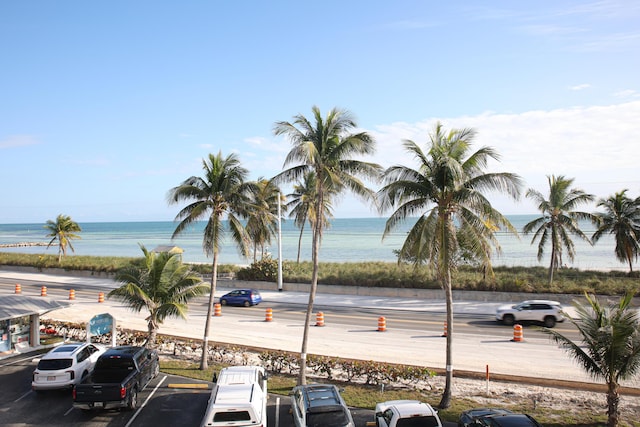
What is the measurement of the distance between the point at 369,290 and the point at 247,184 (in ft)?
70.5

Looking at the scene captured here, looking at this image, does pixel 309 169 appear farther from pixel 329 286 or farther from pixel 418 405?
pixel 329 286

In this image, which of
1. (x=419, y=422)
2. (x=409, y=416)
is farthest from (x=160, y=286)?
(x=419, y=422)

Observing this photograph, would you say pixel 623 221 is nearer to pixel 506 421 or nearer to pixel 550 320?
pixel 550 320

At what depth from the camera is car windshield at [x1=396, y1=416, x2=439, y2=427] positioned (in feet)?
36.5

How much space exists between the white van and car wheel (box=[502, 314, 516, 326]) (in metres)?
19.4

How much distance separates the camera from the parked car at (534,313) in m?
26.8

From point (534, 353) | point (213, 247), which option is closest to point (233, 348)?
point (213, 247)

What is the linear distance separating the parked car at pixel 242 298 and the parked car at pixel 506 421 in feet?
83.6

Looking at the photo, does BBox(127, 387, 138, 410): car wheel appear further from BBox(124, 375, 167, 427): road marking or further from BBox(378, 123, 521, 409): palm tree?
BBox(378, 123, 521, 409): palm tree

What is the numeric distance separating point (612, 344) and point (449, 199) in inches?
243

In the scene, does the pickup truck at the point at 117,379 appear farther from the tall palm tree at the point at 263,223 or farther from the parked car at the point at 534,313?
the tall palm tree at the point at 263,223

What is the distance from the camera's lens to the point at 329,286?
40344mm

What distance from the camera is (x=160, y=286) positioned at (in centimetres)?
1966

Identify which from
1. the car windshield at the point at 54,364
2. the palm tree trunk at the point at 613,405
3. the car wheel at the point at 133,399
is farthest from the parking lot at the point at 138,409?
the palm tree trunk at the point at 613,405
